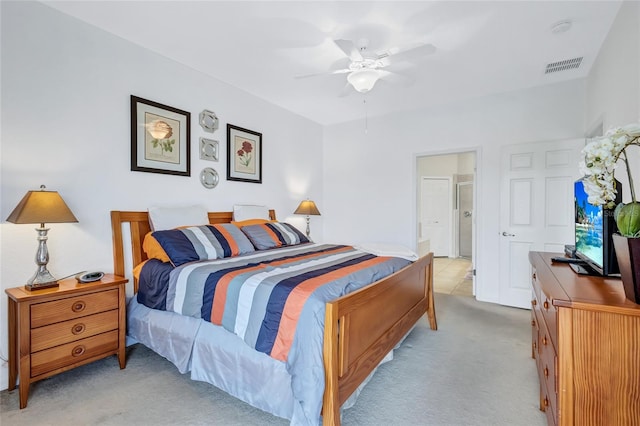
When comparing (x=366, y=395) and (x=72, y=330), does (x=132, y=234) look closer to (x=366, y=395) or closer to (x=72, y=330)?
(x=72, y=330)

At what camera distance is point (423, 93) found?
12.8ft

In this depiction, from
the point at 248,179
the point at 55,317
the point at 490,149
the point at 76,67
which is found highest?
the point at 76,67

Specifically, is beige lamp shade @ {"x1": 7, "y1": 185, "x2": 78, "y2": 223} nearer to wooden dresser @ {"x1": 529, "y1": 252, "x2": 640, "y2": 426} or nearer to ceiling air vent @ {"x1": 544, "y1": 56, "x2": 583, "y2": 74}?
wooden dresser @ {"x1": 529, "y1": 252, "x2": 640, "y2": 426}

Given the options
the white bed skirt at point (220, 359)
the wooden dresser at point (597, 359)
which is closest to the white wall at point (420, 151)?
the white bed skirt at point (220, 359)

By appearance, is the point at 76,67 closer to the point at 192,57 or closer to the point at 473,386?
the point at 192,57

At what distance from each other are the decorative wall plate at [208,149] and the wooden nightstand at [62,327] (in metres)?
1.62

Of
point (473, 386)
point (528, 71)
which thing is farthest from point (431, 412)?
point (528, 71)

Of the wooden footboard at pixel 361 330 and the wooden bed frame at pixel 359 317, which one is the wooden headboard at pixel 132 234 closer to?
the wooden bed frame at pixel 359 317

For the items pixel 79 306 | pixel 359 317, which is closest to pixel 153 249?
pixel 79 306

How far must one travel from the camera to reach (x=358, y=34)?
2.55m

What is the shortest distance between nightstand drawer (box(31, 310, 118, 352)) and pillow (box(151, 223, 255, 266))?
61 centimetres

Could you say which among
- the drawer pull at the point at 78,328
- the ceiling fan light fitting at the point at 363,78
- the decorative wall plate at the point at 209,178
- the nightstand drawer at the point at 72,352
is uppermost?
the ceiling fan light fitting at the point at 363,78

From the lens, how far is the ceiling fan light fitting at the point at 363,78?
2520 mm

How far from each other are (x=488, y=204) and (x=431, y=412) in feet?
9.60
